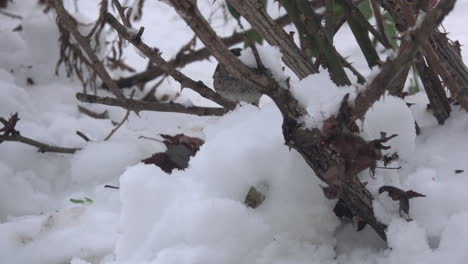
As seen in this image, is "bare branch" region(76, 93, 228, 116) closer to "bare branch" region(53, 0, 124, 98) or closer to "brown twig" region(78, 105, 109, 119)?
"bare branch" region(53, 0, 124, 98)

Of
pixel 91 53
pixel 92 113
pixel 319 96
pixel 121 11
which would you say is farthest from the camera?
pixel 92 113

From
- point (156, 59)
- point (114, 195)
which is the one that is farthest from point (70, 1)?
point (156, 59)

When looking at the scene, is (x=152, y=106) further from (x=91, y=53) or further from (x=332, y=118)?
(x=332, y=118)

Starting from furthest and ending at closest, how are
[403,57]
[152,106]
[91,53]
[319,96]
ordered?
[91,53] < [152,106] < [319,96] < [403,57]

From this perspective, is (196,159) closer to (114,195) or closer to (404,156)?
(404,156)

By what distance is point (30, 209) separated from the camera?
1.16 metres

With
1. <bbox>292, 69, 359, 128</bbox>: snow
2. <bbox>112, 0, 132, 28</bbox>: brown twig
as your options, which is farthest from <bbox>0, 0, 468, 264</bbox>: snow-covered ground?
<bbox>112, 0, 132, 28</bbox>: brown twig

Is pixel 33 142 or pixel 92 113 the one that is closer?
pixel 33 142

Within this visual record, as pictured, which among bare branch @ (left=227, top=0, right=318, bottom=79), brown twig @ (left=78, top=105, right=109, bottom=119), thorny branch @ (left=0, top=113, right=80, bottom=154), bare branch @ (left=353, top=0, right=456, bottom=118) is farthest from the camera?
brown twig @ (left=78, top=105, right=109, bottom=119)

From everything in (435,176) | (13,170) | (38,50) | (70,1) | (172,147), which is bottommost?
(435,176)

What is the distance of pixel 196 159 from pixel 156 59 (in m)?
0.18

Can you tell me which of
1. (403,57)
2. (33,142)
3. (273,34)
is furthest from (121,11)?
(33,142)

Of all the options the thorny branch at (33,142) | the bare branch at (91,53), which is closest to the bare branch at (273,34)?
the bare branch at (91,53)

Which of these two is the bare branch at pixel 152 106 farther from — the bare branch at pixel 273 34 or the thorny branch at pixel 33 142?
the thorny branch at pixel 33 142
